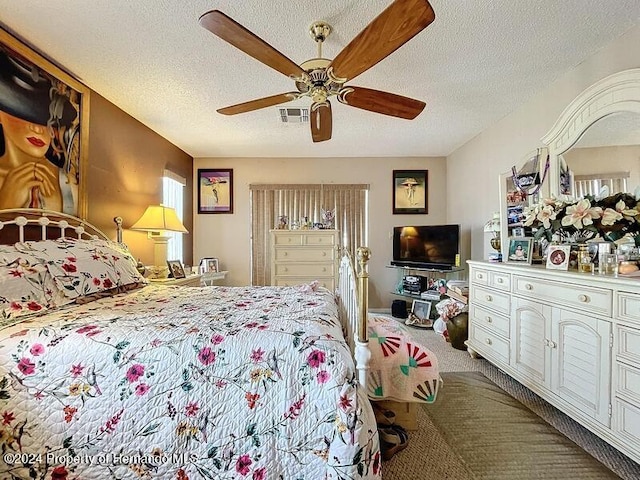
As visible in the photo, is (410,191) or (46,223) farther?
(410,191)

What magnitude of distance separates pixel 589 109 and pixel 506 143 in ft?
3.63

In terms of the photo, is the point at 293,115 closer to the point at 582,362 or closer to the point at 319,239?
the point at 319,239

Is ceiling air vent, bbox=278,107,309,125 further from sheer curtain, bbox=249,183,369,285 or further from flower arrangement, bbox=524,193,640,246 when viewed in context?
flower arrangement, bbox=524,193,640,246

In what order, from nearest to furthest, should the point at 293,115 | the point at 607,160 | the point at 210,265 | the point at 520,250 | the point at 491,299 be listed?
the point at 607,160 → the point at 520,250 → the point at 491,299 → the point at 293,115 → the point at 210,265

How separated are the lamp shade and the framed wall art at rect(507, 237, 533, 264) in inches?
125

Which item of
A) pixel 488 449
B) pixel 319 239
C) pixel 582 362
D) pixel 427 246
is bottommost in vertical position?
pixel 488 449

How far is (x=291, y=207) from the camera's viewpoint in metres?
4.93

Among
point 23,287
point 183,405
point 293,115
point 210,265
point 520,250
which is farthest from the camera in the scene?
point 210,265

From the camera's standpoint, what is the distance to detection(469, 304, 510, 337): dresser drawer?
2518 mm

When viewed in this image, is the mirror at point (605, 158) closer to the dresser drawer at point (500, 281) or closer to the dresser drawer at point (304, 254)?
the dresser drawer at point (500, 281)

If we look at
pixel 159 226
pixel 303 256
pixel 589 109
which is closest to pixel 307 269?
pixel 303 256

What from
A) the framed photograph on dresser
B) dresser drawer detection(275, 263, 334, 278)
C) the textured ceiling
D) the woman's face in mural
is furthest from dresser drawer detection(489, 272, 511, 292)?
the woman's face in mural

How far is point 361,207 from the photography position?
16.3 ft

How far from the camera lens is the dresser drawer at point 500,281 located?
8.15 ft
